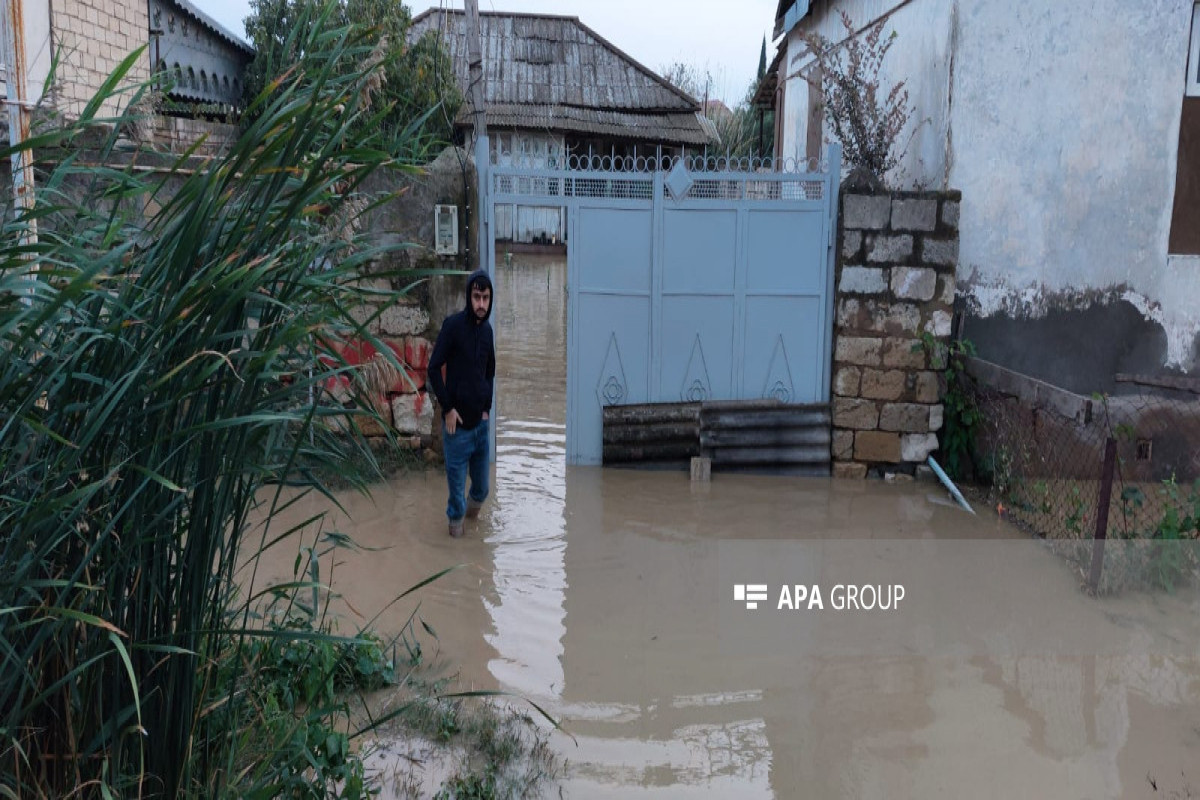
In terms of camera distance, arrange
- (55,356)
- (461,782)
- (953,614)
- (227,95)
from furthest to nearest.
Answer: (227,95) < (953,614) < (461,782) < (55,356)

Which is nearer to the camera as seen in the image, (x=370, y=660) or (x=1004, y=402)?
(x=370, y=660)

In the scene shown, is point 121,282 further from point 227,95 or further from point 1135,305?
point 227,95

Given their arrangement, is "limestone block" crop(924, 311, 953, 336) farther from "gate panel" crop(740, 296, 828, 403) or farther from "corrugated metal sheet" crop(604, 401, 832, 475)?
"corrugated metal sheet" crop(604, 401, 832, 475)

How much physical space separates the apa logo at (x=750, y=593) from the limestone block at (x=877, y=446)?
2.44 m

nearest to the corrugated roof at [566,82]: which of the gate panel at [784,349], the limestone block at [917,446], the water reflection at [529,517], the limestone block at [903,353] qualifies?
the water reflection at [529,517]

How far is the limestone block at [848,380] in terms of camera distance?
792 cm

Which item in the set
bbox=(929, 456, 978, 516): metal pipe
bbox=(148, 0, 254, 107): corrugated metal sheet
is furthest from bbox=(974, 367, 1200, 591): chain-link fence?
bbox=(148, 0, 254, 107): corrugated metal sheet

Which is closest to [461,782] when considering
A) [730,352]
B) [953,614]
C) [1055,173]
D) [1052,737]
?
[1052,737]

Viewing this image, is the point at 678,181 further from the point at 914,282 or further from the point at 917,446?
the point at 917,446

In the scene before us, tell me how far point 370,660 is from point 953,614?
3.06 m

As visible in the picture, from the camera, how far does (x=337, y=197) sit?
104 inches

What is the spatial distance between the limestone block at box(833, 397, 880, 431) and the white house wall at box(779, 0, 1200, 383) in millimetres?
1050

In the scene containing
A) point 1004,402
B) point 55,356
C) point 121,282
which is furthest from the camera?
point 1004,402

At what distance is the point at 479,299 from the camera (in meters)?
6.12
